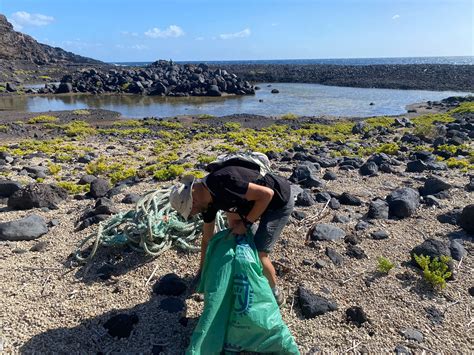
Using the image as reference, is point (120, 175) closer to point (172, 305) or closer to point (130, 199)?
point (130, 199)

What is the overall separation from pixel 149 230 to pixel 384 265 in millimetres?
2688

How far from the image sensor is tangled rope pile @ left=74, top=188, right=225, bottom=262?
15.4 ft

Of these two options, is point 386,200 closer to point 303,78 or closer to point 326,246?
point 326,246

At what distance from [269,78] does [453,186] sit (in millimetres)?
51306

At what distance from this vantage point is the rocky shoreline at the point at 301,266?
3596mm

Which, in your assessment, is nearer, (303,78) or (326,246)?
(326,246)

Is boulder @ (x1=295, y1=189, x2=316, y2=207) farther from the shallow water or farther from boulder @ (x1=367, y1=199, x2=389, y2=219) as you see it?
the shallow water

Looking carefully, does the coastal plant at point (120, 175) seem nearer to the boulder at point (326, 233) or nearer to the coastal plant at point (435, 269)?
the boulder at point (326, 233)

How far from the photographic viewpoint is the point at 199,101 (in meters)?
32.3

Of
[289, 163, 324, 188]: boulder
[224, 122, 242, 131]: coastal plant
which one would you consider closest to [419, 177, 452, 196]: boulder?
[289, 163, 324, 188]: boulder

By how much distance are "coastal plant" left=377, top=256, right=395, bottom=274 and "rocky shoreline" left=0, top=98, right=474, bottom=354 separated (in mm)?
17

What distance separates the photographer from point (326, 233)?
17.1 feet

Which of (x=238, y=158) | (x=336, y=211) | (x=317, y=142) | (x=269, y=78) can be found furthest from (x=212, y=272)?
(x=269, y=78)

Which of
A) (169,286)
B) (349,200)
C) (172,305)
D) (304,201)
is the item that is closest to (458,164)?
(349,200)
